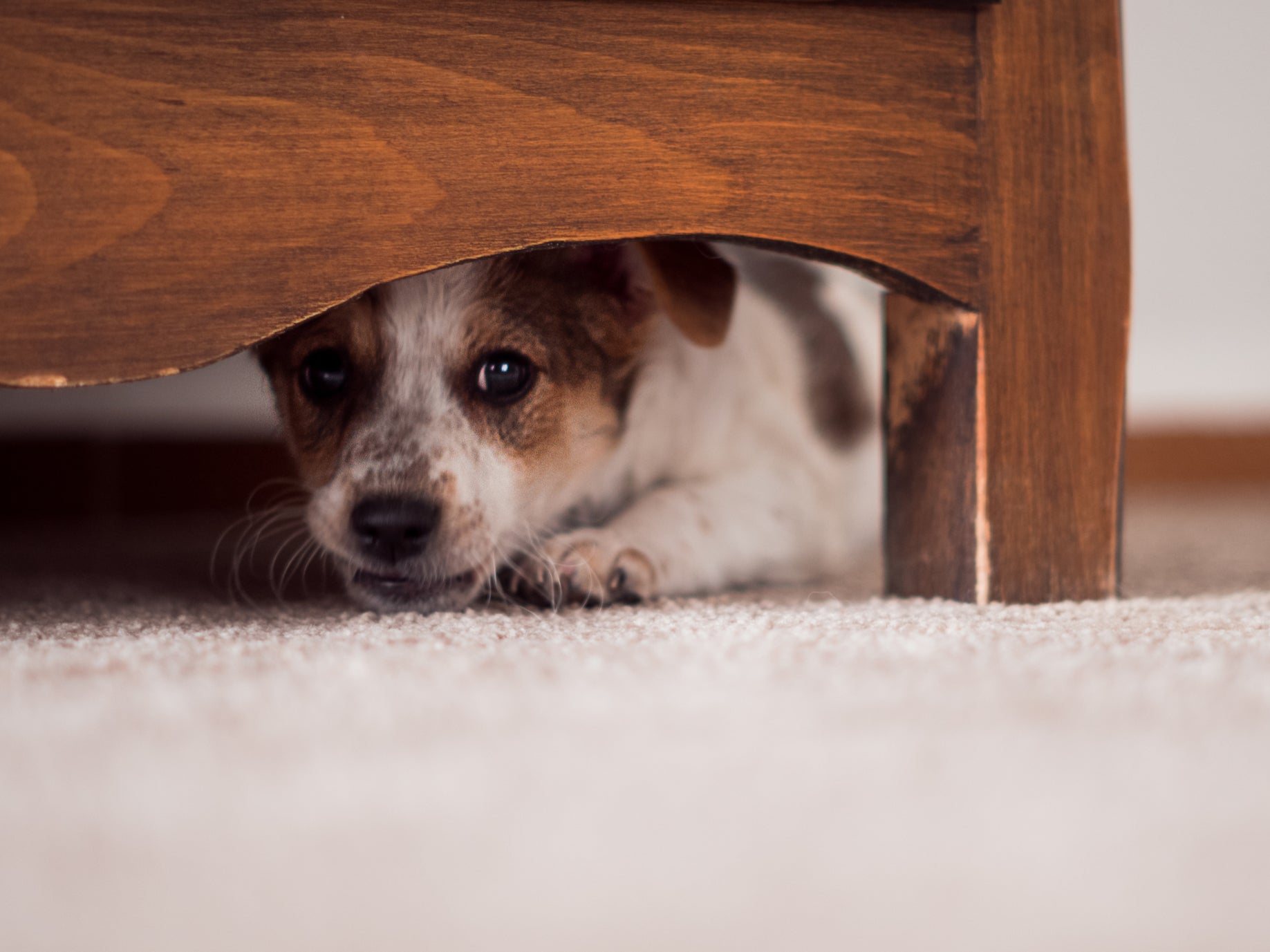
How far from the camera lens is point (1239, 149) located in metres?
2.90

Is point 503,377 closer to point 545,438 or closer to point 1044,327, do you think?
point 545,438

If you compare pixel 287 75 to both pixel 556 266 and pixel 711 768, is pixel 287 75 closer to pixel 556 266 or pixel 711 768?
pixel 556 266

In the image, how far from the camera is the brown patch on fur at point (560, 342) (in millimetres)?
1234

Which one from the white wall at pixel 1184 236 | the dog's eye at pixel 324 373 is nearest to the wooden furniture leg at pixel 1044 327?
the dog's eye at pixel 324 373

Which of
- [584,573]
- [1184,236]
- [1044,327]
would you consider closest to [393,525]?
[584,573]

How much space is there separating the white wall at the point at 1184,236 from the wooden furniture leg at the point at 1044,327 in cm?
213

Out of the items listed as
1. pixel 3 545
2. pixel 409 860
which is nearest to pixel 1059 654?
pixel 409 860

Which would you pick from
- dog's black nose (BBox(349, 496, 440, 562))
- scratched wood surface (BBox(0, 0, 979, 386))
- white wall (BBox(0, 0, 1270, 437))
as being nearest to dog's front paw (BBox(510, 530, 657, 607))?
dog's black nose (BBox(349, 496, 440, 562))

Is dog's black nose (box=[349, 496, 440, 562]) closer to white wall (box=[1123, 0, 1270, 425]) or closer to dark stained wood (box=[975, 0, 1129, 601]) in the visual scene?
dark stained wood (box=[975, 0, 1129, 601])

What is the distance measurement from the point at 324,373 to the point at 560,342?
1.01 ft

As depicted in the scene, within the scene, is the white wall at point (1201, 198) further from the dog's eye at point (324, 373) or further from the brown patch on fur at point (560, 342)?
the dog's eye at point (324, 373)

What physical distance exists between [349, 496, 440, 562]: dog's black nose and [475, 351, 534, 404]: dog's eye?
21 centimetres

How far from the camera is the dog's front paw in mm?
1097

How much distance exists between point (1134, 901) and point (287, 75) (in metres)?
0.88
